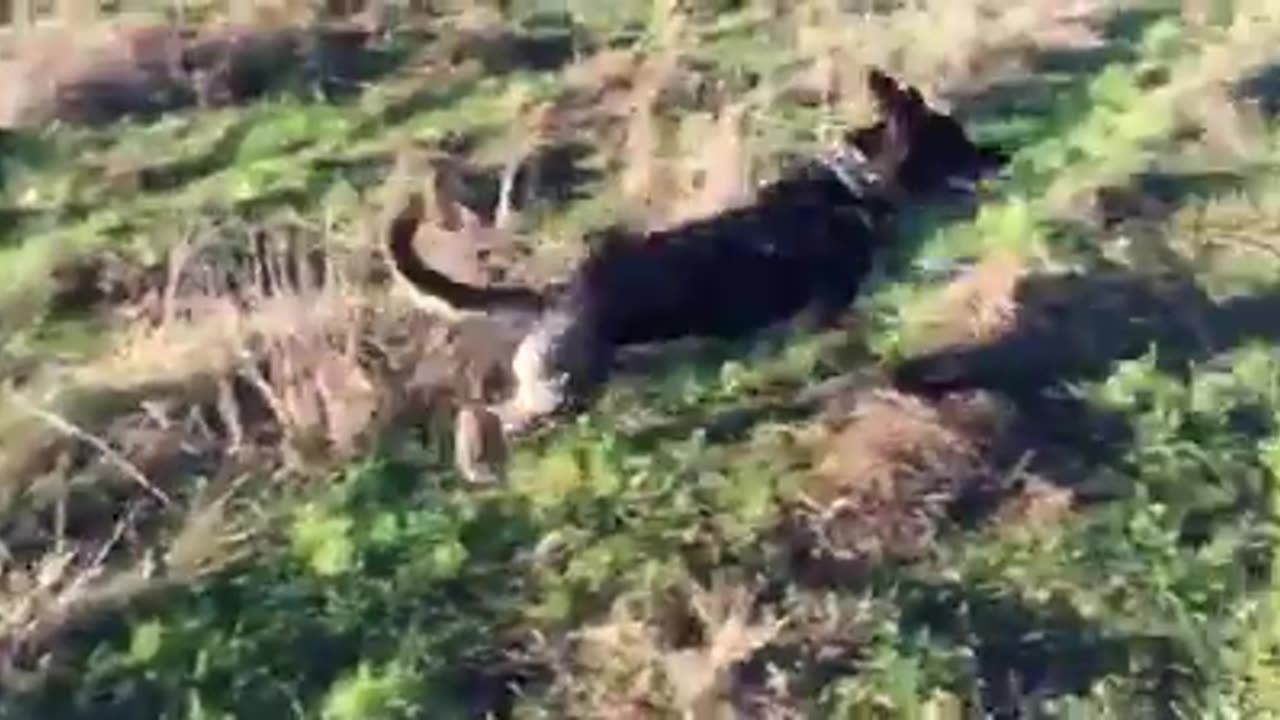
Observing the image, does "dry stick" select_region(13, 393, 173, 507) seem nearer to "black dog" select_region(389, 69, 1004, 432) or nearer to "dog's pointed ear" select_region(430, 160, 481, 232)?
"black dog" select_region(389, 69, 1004, 432)

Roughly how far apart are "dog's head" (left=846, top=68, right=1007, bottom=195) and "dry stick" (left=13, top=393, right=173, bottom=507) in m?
2.65

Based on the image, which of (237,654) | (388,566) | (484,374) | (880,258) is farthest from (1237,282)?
(237,654)

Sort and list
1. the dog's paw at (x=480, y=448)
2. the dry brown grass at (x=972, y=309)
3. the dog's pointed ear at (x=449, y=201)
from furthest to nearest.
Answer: the dog's pointed ear at (x=449, y=201) → the dry brown grass at (x=972, y=309) → the dog's paw at (x=480, y=448)

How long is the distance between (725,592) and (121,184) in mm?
3788

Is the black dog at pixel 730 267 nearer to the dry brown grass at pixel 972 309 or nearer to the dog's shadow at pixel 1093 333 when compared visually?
the dry brown grass at pixel 972 309

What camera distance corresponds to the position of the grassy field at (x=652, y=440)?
6.80 metres

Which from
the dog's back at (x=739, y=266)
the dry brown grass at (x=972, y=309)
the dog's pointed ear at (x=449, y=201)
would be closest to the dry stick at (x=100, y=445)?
the dog's back at (x=739, y=266)

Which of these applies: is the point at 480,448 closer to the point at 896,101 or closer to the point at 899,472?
the point at 899,472

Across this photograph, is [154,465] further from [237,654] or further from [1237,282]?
[1237,282]

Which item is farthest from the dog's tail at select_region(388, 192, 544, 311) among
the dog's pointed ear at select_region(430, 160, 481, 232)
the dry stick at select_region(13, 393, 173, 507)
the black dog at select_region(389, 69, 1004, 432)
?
the dog's pointed ear at select_region(430, 160, 481, 232)

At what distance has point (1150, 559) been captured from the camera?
7.30m

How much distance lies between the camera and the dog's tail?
7.56 m

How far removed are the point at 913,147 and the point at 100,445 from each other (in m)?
2.97

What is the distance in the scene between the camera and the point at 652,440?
7922 mm
